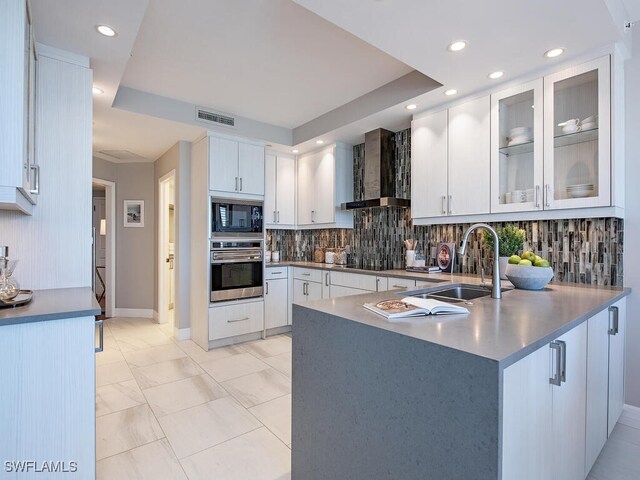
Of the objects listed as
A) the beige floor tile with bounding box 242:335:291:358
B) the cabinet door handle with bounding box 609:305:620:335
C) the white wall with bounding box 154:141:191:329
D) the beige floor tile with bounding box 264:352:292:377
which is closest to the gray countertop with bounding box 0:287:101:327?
the beige floor tile with bounding box 264:352:292:377

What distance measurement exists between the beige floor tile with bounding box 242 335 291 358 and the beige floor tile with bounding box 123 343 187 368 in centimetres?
72

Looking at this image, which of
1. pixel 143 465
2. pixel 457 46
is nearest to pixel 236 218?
pixel 143 465

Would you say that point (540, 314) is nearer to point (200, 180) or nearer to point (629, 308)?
point (629, 308)

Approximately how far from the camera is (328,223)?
4312 mm

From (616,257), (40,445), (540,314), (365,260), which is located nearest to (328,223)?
(365,260)

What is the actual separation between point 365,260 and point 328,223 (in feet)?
2.21

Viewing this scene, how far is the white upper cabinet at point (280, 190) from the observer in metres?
4.58

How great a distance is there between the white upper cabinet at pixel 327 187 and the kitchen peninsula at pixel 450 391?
2.60 metres

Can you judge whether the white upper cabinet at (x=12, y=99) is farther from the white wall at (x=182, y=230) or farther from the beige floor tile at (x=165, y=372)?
the white wall at (x=182, y=230)

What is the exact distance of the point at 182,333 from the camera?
4102 mm

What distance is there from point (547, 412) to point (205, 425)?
6.56 feet

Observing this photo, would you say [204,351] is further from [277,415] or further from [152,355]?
[277,415]

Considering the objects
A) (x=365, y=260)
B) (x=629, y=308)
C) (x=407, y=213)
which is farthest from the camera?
(x=365, y=260)

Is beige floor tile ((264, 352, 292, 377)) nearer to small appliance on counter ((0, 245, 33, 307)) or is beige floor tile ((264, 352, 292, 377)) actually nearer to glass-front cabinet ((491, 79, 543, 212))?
small appliance on counter ((0, 245, 33, 307))
